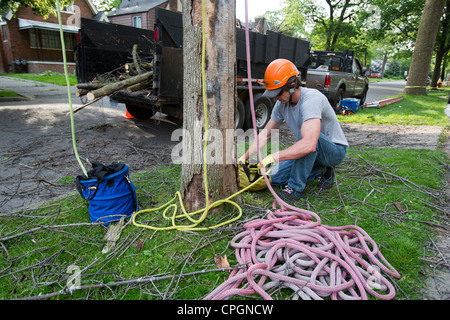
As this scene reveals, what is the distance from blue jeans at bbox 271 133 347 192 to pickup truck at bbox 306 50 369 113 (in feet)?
21.0

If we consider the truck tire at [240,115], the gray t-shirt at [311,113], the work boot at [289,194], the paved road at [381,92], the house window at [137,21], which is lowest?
the work boot at [289,194]

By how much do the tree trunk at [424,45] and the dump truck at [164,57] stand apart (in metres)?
11.6

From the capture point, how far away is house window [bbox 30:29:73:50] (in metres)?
23.3

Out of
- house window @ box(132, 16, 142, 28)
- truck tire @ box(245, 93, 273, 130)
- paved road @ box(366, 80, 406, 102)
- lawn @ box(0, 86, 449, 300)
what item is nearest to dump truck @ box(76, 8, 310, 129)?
truck tire @ box(245, 93, 273, 130)

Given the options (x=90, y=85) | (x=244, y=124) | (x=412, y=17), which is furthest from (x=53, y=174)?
(x=412, y=17)

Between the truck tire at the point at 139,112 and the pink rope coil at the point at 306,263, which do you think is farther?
the truck tire at the point at 139,112

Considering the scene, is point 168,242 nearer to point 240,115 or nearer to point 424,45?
point 240,115

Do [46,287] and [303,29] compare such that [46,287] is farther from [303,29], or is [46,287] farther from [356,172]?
[303,29]

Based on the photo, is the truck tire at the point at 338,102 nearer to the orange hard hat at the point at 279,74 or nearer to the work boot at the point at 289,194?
the work boot at the point at 289,194

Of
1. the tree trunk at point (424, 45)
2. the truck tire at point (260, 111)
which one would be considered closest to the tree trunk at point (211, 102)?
the truck tire at point (260, 111)

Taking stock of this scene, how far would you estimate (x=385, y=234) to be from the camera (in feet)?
8.28

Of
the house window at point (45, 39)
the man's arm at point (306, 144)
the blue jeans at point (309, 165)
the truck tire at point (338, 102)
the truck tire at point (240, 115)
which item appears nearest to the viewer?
the man's arm at point (306, 144)

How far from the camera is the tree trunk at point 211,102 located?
7.68 ft

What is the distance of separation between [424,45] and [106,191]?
18.2 metres
